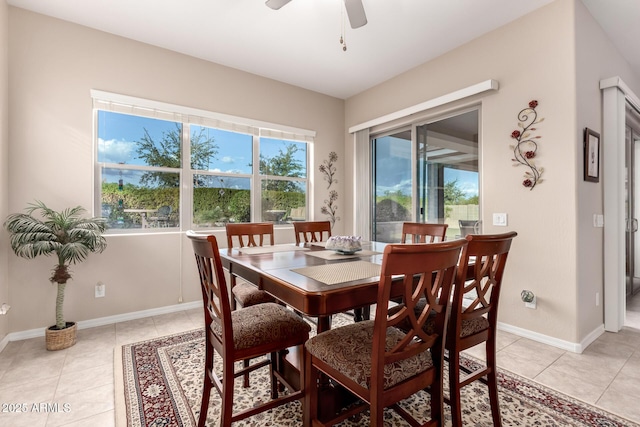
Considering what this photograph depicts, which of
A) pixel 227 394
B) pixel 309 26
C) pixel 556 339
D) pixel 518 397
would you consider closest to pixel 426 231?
pixel 518 397

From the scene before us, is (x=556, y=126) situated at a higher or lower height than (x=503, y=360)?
higher

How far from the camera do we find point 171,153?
3.39 meters

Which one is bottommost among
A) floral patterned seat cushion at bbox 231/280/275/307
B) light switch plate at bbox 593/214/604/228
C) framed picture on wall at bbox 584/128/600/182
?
floral patterned seat cushion at bbox 231/280/275/307

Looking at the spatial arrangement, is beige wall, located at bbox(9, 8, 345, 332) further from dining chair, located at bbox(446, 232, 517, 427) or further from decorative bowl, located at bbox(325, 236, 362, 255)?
dining chair, located at bbox(446, 232, 517, 427)

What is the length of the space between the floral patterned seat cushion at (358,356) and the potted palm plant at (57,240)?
2.24 metres

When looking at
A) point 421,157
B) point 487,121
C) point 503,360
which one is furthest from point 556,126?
point 503,360

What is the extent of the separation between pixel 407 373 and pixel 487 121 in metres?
2.70

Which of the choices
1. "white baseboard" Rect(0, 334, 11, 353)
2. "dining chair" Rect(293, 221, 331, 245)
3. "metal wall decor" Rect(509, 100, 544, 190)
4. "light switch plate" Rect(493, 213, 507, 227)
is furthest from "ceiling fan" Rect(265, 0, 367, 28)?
"white baseboard" Rect(0, 334, 11, 353)

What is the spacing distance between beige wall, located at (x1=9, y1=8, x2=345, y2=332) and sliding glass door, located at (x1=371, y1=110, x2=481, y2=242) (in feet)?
7.56

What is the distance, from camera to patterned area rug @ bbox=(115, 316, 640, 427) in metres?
1.59

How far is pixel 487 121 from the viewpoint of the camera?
2.96m

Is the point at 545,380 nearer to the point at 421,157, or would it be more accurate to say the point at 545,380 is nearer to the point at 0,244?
the point at 421,157

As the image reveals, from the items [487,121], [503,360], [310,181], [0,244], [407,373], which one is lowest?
[503,360]

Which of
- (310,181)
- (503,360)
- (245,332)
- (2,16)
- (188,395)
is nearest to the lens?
(245,332)
